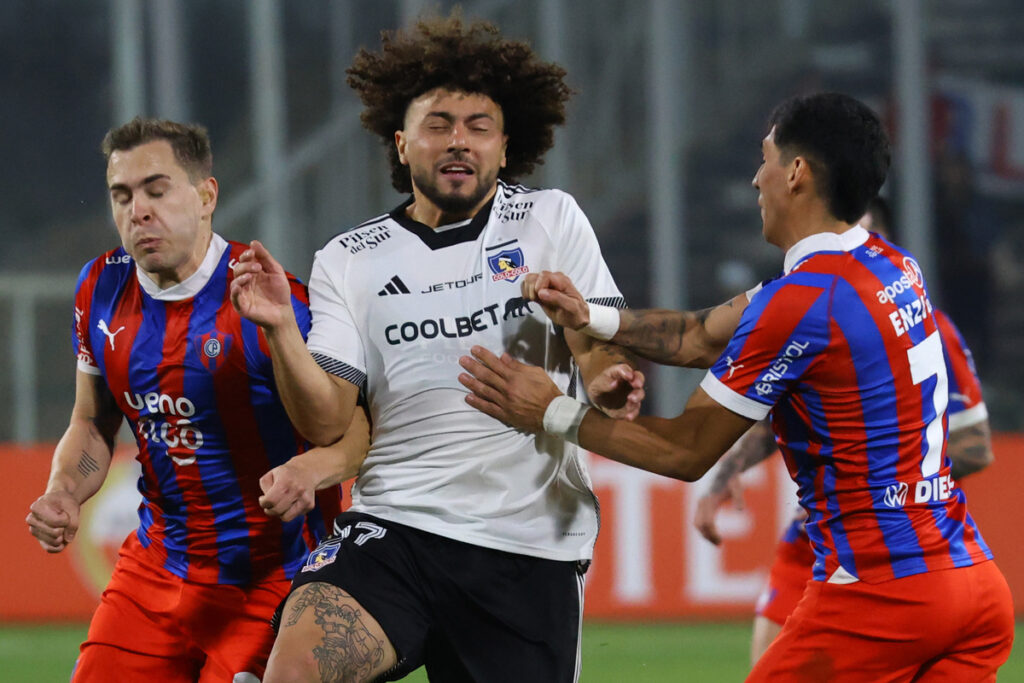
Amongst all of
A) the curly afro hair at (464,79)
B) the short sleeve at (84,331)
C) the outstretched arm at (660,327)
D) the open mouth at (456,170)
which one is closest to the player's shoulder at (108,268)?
the short sleeve at (84,331)

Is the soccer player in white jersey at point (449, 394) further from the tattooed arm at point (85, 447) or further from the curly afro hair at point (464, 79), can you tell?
the tattooed arm at point (85, 447)

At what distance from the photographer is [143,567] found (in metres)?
4.24

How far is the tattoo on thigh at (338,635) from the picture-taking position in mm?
3551

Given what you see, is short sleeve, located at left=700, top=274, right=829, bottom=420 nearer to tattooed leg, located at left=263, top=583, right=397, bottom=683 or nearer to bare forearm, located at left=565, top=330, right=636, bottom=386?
bare forearm, located at left=565, top=330, right=636, bottom=386

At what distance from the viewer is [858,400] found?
3506mm

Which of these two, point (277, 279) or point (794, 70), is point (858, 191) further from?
point (794, 70)

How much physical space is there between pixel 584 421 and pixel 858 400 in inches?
29.6

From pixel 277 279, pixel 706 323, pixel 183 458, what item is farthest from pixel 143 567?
pixel 706 323

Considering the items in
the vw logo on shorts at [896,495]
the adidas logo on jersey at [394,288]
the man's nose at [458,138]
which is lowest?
the vw logo on shorts at [896,495]

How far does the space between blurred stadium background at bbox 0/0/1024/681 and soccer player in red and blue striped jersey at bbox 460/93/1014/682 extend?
7.50m

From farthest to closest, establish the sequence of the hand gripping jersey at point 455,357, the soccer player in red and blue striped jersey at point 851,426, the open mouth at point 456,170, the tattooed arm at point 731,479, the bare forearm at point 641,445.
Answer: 1. the tattooed arm at point 731,479
2. the open mouth at point 456,170
3. the hand gripping jersey at point 455,357
4. the bare forearm at point 641,445
5. the soccer player in red and blue striped jersey at point 851,426

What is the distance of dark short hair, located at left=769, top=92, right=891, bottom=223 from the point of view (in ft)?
12.0

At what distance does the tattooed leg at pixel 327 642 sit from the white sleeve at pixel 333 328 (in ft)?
2.04

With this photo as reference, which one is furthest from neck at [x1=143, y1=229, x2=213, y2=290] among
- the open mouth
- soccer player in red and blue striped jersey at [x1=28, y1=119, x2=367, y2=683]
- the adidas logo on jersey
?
the open mouth
